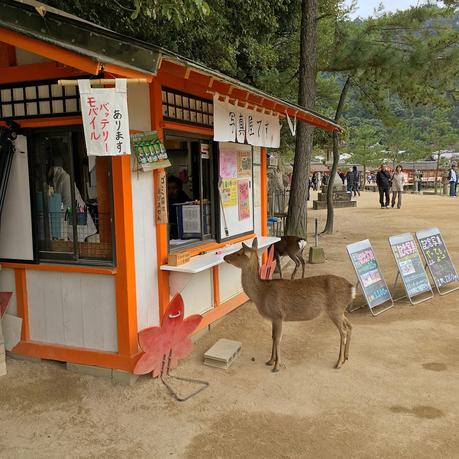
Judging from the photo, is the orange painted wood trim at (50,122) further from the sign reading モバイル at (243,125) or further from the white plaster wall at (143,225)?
the sign reading モバイル at (243,125)

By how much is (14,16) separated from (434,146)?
4025 centimetres

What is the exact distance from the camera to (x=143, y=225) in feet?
16.0

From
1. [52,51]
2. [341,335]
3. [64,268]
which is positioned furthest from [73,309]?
[341,335]

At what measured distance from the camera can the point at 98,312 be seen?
15.8ft

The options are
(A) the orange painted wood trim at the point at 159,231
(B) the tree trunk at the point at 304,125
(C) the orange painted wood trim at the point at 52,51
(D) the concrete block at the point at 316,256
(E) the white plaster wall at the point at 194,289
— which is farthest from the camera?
(B) the tree trunk at the point at 304,125

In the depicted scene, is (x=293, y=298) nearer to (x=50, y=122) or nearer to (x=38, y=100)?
(x=50, y=122)

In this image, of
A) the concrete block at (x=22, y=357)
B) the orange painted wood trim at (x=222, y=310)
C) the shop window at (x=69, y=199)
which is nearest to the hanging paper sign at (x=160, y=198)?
the shop window at (x=69, y=199)

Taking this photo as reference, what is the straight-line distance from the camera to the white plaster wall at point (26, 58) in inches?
186

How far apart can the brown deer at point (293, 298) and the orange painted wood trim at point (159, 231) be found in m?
0.68

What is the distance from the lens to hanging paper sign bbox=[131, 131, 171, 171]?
183 inches

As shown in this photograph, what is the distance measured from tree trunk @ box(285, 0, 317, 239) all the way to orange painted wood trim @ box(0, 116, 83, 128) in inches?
267

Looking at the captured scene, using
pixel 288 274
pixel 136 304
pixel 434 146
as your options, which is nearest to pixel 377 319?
pixel 288 274

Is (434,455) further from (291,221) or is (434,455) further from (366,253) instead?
(291,221)

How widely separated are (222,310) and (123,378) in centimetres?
207
